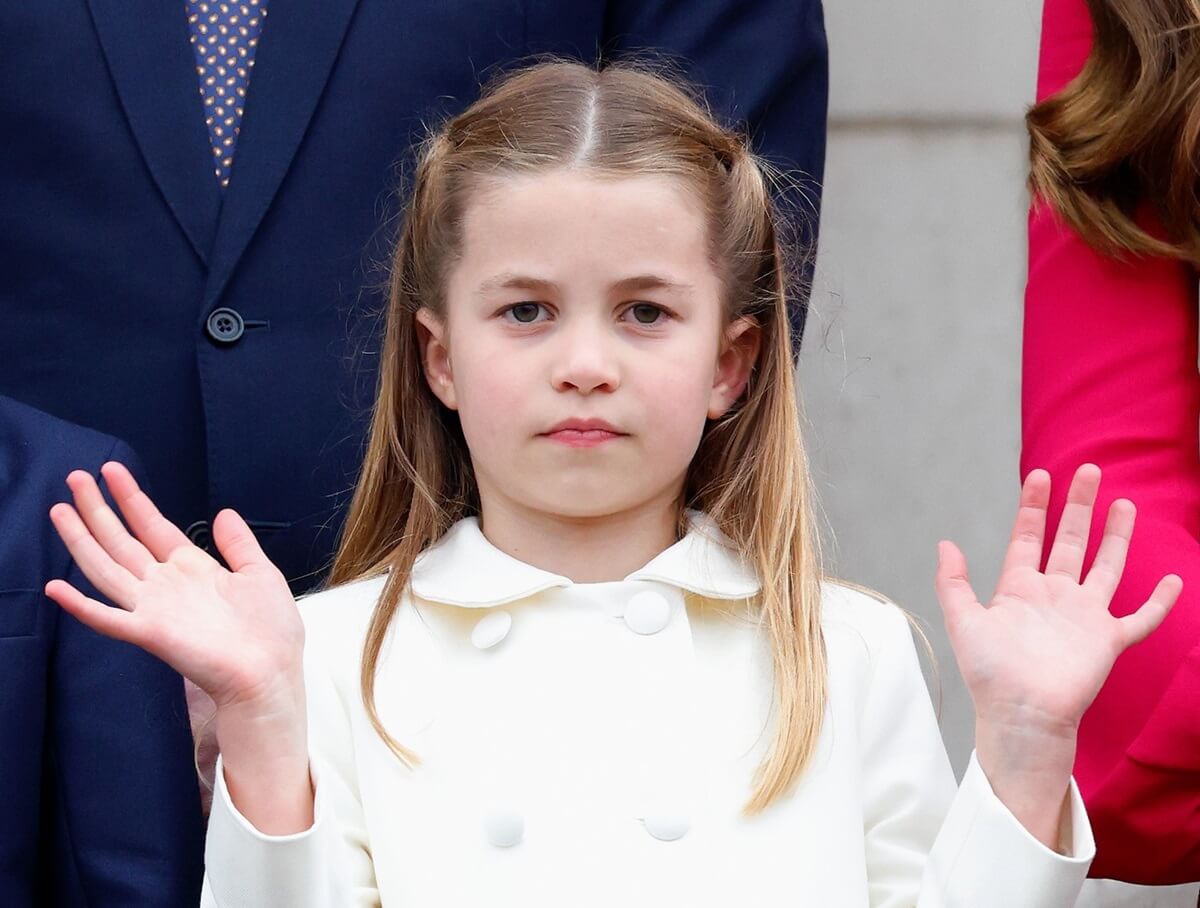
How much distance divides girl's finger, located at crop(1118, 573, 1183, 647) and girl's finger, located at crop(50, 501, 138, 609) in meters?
0.97

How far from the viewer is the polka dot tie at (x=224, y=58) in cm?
290

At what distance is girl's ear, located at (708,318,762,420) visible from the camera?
105 inches

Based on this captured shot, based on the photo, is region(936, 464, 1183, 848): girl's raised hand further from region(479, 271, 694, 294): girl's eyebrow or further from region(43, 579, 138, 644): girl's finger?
region(43, 579, 138, 644): girl's finger

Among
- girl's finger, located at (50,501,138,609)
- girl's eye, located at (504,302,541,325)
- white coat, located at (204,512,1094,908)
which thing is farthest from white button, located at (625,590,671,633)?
girl's finger, located at (50,501,138,609)

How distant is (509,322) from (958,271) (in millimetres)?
1890

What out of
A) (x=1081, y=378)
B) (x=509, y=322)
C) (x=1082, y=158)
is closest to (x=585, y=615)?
(x=509, y=322)

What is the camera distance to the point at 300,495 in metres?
2.81

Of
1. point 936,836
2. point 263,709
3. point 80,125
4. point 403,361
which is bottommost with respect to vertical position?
point 936,836

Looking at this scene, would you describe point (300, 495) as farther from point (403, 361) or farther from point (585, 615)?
point (585, 615)

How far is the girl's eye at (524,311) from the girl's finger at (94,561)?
20.9 inches

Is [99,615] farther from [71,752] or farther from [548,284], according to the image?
[548,284]

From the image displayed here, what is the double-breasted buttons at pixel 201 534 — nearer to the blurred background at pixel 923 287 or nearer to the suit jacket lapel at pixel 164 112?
the suit jacket lapel at pixel 164 112

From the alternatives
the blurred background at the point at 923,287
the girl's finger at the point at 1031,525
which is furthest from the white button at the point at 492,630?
the blurred background at the point at 923,287

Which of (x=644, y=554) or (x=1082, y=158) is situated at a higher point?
(x=1082, y=158)
